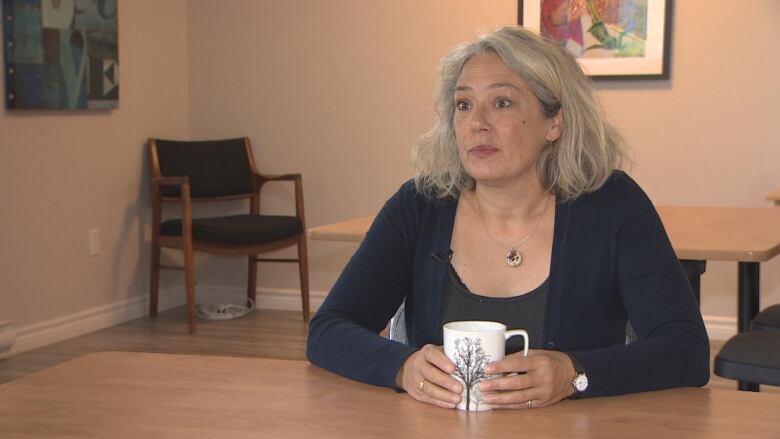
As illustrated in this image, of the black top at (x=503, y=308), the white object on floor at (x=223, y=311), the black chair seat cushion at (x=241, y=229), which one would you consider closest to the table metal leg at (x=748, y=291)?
the black top at (x=503, y=308)

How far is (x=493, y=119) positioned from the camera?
1.91 m

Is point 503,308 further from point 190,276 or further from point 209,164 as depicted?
point 209,164

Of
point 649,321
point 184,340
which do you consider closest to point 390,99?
point 184,340

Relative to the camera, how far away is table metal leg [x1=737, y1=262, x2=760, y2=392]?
314 centimetres

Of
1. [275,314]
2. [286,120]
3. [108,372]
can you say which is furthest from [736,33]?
[108,372]

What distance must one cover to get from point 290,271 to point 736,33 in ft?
8.64

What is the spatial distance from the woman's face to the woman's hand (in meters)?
0.49

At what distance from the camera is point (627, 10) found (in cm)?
510

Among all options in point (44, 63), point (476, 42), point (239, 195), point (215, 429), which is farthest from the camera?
point (239, 195)

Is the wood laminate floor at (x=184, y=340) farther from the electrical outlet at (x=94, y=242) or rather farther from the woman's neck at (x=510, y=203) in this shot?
the woman's neck at (x=510, y=203)

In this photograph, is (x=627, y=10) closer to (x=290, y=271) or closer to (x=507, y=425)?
(x=290, y=271)

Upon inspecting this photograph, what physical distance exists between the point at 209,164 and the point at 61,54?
1.01 meters

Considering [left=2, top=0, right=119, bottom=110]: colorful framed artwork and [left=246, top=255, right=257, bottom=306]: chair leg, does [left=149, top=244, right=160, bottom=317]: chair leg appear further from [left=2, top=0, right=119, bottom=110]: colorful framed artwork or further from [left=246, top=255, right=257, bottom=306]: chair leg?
[left=2, top=0, right=119, bottom=110]: colorful framed artwork

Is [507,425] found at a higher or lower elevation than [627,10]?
lower
